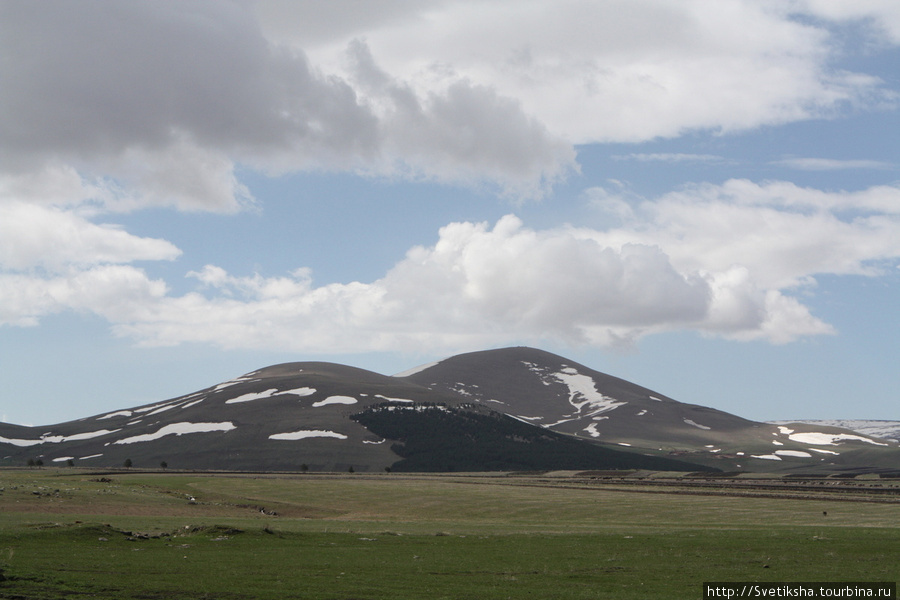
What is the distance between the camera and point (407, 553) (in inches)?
1551

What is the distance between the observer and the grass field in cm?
2809

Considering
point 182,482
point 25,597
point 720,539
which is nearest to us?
point 25,597

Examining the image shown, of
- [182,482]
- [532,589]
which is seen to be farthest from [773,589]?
[182,482]

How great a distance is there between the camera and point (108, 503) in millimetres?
69062

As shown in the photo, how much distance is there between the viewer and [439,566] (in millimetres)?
34438

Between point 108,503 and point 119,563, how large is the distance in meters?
39.8

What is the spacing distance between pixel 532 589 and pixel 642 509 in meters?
51.9

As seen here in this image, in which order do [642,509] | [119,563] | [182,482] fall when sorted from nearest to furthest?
1. [119,563]
2. [642,509]
3. [182,482]

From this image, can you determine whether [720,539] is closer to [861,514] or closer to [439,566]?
[439,566]

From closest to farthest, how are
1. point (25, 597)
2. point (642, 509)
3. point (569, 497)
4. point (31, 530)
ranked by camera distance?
point (25, 597)
point (31, 530)
point (642, 509)
point (569, 497)

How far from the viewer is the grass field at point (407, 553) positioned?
92.2 ft

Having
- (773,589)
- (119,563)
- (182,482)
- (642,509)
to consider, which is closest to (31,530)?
(119,563)

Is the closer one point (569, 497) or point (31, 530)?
point (31, 530)

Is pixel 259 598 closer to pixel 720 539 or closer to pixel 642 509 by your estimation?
pixel 720 539
